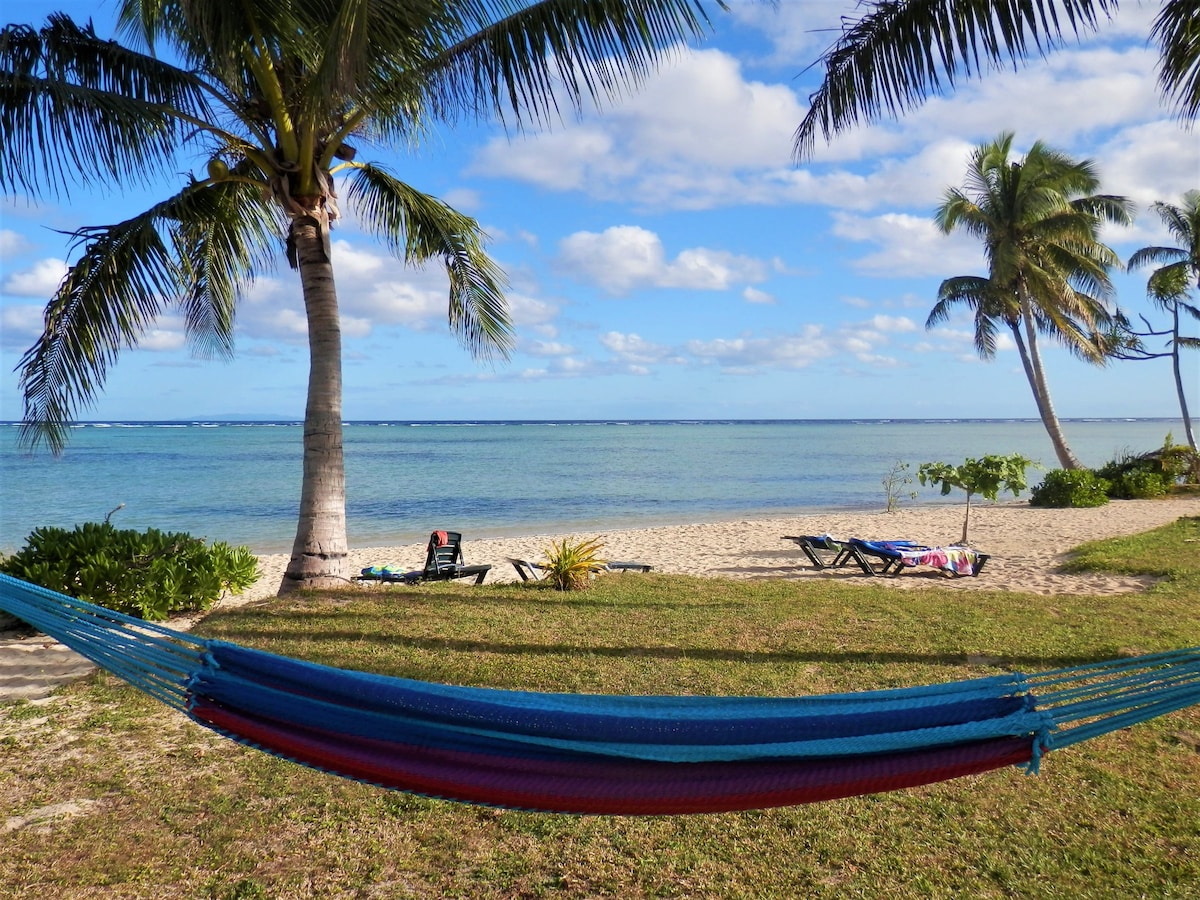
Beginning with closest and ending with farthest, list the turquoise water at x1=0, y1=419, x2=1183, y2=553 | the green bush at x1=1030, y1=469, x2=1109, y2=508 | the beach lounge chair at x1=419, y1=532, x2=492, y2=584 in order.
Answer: the beach lounge chair at x1=419, y1=532, x2=492, y2=584 < the green bush at x1=1030, y1=469, x2=1109, y2=508 < the turquoise water at x1=0, y1=419, x2=1183, y2=553

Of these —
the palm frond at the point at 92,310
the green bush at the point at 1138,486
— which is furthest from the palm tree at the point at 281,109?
the green bush at the point at 1138,486

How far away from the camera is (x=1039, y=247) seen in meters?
18.0

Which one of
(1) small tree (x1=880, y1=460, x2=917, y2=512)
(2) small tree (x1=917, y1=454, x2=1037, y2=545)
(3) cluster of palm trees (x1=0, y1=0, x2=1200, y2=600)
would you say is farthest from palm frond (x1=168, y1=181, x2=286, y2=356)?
(1) small tree (x1=880, y1=460, x2=917, y2=512)

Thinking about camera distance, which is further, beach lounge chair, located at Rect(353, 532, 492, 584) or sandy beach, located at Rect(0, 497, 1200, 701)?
beach lounge chair, located at Rect(353, 532, 492, 584)

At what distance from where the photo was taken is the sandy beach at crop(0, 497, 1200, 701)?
5.42 metres

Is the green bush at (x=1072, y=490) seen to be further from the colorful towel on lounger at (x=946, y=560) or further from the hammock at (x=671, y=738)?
the hammock at (x=671, y=738)

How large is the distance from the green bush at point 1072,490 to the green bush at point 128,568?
A: 49.3 feet

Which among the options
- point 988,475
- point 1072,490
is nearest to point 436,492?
point 1072,490

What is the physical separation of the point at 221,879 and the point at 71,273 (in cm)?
476

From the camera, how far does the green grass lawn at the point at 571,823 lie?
2.47 meters

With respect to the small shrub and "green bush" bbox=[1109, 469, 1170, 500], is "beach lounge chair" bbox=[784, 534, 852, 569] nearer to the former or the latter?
the small shrub

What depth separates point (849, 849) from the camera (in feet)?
8.70

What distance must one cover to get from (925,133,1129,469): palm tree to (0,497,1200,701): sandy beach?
395cm

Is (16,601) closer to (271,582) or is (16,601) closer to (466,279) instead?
(466,279)
